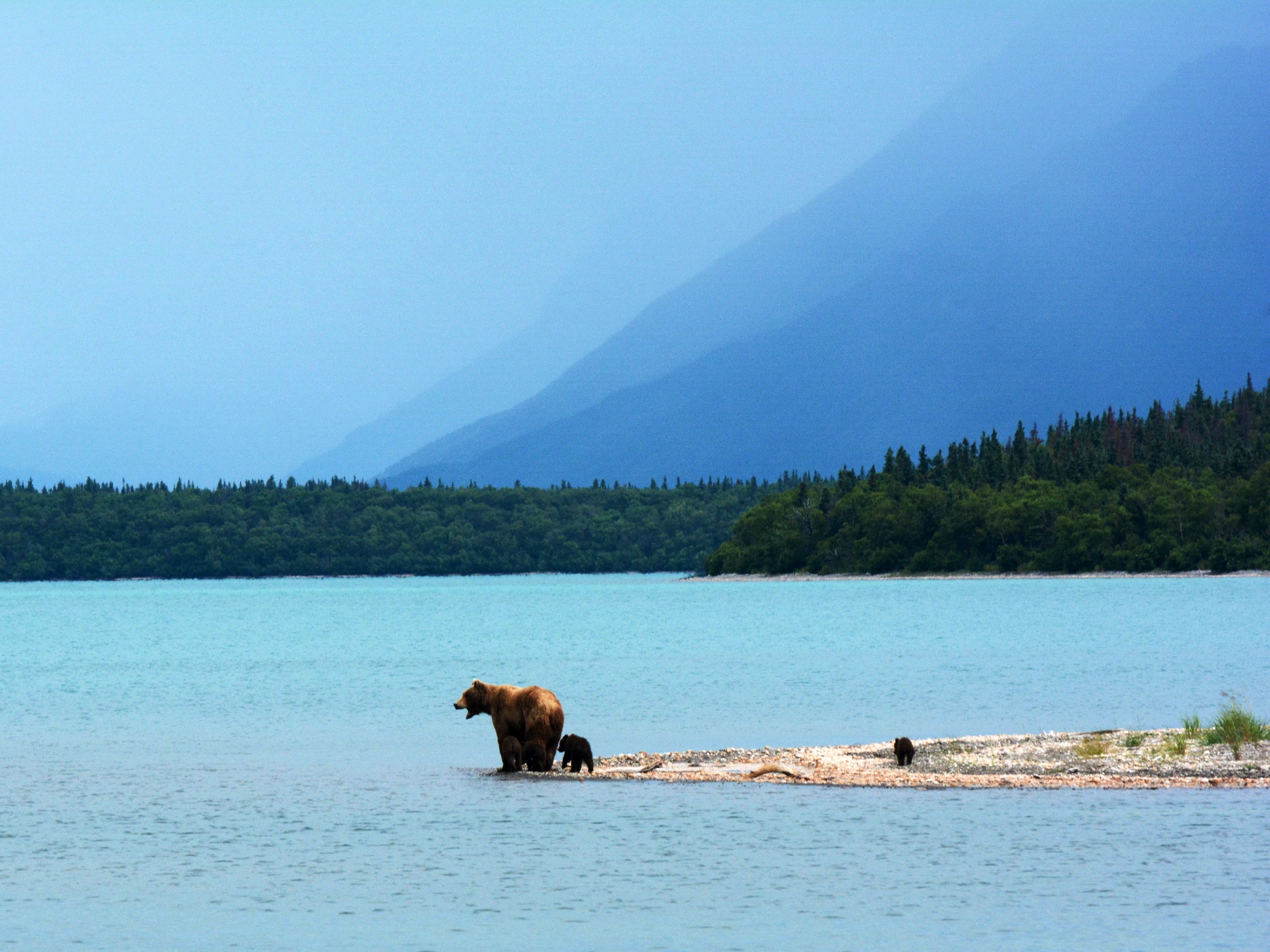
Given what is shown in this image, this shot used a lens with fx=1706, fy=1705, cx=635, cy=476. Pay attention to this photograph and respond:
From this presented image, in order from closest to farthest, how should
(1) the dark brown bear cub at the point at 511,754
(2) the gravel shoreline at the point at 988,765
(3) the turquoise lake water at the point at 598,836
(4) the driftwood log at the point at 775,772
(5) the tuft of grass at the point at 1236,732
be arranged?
(3) the turquoise lake water at the point at 598,836
(2) the gravel shoreline at the point at 988,765
(4) the driftwood log at the point at 775,772
(1) the dark brown bear cub at the point at 511,754
(5) the tuft of grass at the point at 1236,732

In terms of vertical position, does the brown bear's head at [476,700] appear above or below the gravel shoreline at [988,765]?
above

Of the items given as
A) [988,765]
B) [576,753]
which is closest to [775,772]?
[576,753]

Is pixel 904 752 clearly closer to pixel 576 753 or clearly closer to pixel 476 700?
pixel 576 753

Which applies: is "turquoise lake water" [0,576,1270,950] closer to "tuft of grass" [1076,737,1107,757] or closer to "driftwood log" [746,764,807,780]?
"driftwood log" [746,764,807,780]

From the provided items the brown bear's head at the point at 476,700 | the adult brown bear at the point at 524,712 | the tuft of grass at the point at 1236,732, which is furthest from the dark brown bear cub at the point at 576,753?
the tuft of grass at the point at 1236,732

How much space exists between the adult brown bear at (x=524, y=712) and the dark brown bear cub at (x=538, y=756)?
26 millimetres

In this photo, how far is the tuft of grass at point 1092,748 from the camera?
40656 millimetres

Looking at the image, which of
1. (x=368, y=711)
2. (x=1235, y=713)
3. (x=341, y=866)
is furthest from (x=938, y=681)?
(x=341, y=866)

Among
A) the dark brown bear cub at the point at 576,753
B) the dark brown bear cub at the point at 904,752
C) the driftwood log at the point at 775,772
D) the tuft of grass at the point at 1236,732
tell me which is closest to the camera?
the driftwood log at the point at 775,772

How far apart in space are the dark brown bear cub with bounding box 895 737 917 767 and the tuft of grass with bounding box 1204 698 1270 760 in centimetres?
727

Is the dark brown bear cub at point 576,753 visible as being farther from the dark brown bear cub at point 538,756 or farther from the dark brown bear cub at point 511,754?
the dark brown bear cub at point 511,754

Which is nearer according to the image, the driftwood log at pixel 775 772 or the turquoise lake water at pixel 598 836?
the turquoise lake water at pixel 598 836

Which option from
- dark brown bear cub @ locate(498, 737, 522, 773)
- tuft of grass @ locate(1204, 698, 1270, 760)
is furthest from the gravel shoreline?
dark brown bear cub @ locate(498, 737, 522, 773)

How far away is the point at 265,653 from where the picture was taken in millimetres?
121188
